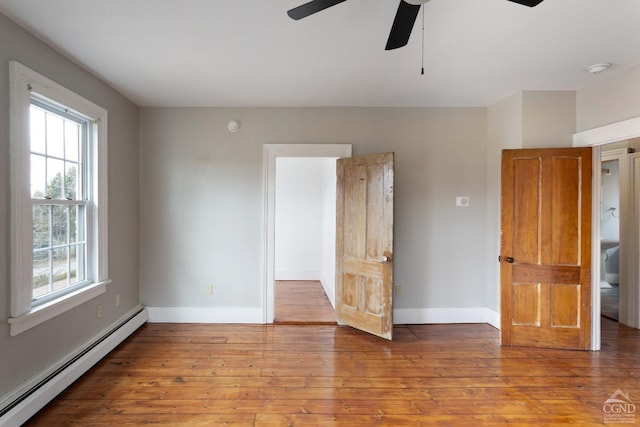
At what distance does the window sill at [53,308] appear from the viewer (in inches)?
80.9

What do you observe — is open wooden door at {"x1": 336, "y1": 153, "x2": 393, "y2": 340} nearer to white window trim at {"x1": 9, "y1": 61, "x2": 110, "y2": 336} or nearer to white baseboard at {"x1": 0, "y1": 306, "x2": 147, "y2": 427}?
white baseboard at {"x1": 0, "y1": 306, "x2": 147, "y2": 427}

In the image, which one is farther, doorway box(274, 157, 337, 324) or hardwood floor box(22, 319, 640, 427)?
doorway box(274, 157, 337, 324)

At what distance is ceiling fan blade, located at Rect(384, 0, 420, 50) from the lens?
1.55 metres

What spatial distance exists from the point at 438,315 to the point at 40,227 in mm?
3909

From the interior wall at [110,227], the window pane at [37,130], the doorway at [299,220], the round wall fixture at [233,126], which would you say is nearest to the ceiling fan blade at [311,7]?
the interior wall at [110,227]

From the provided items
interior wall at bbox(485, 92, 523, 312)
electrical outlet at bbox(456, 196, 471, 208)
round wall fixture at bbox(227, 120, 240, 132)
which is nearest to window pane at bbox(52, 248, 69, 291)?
round wall fixture at bbox(227, 120, 240, 132)

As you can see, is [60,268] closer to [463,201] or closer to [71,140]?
[71,140]

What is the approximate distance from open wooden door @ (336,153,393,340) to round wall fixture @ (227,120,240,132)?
4.16 feet

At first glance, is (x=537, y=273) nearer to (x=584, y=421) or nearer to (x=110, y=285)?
(x=584, y=421)

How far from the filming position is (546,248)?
10.3ft

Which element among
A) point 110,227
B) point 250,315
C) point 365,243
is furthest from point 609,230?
point 110,227

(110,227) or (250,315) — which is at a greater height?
(110,227)

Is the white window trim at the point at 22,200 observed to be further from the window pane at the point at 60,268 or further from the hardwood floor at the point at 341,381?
the hardwood floor at the point at 341,381

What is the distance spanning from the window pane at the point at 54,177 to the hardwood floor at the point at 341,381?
1.48 meters
